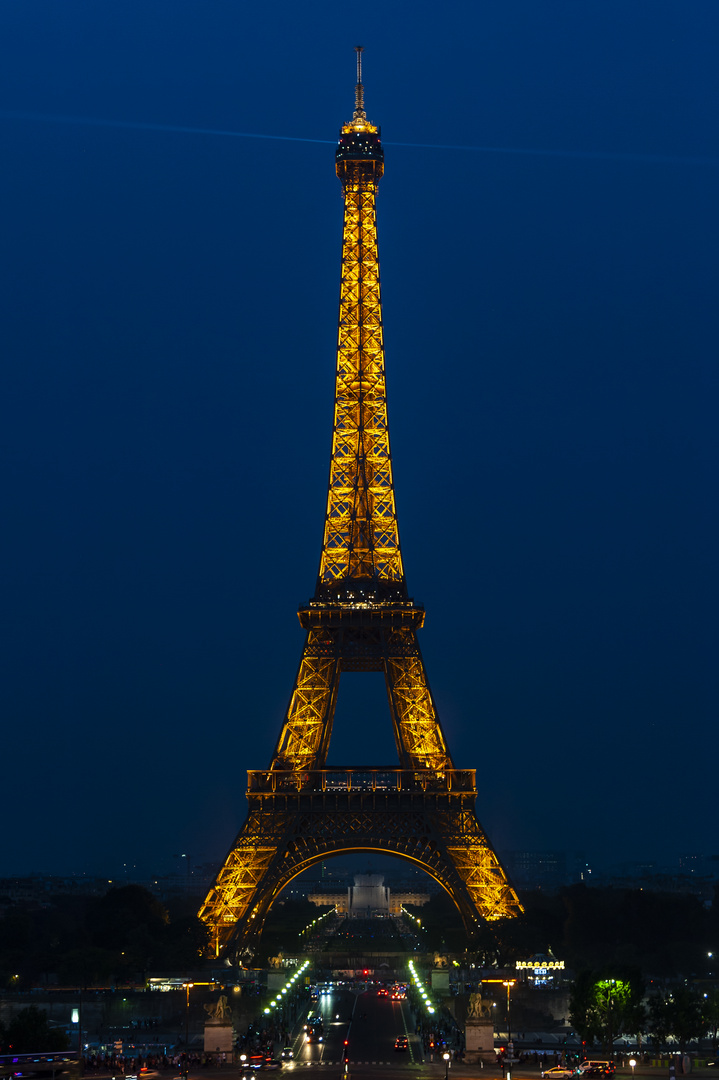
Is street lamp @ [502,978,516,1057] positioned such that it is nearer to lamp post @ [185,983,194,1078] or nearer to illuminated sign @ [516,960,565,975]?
illuminated sign @ [516,960,565,975]

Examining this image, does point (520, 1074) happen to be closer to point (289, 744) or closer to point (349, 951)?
point (289, 744)

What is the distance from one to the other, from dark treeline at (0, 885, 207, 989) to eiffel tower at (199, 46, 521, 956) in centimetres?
609

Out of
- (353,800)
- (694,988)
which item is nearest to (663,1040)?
(694,988)

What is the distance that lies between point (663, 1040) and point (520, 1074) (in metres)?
10.8

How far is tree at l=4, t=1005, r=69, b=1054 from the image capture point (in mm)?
54031

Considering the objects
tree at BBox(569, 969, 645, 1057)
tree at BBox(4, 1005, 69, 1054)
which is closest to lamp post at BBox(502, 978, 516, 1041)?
tree at BBox(569, 969, 645, 1057)

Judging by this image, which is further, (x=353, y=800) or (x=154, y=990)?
(x=353, y=800)

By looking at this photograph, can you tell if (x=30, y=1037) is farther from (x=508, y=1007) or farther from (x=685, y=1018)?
(x=685, y=1018)

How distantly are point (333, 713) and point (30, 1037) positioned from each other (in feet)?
114

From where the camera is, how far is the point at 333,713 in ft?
284

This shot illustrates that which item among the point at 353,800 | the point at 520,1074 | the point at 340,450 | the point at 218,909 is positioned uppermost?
the point at 340,450

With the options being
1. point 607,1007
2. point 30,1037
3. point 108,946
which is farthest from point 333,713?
point 30,1037

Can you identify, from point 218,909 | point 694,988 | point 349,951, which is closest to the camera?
point 694,988

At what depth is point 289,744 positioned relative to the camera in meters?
85.2
